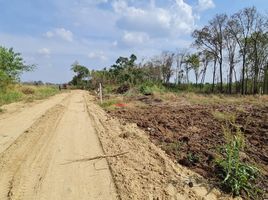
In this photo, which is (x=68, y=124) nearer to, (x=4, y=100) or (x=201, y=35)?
(x=4, y=100)

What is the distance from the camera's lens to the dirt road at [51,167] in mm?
5066

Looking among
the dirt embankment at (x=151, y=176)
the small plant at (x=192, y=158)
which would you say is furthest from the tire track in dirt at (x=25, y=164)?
the small plant at (x=192, y=158)

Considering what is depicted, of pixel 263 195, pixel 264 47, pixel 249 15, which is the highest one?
pixel 249 15

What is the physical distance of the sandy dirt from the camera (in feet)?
16.6

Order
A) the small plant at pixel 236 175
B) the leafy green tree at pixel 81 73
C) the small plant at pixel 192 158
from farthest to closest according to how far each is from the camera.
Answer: the leafy green tree at pixel 81 73
the small plant at pixel 192 158
the small plant at pixel 236 175

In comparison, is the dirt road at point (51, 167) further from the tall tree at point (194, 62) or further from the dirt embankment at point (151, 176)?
the tall tree at point (194, 62)

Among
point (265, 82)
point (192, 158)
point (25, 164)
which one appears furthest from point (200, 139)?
point (265, 82)

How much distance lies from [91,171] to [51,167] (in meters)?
0.84

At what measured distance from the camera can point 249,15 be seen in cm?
4272

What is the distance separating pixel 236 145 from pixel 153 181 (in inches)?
65.0

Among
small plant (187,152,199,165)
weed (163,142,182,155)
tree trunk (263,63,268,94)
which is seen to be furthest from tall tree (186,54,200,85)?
small plant (187,152,199,165)

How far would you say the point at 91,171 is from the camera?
6105mm

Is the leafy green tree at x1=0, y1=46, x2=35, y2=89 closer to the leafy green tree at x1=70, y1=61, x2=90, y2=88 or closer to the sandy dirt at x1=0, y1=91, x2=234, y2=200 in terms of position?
the sandy dirt at x1=0, y1=91, x2=234, y2=200

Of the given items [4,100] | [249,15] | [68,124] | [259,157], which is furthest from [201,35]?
[259,157]
